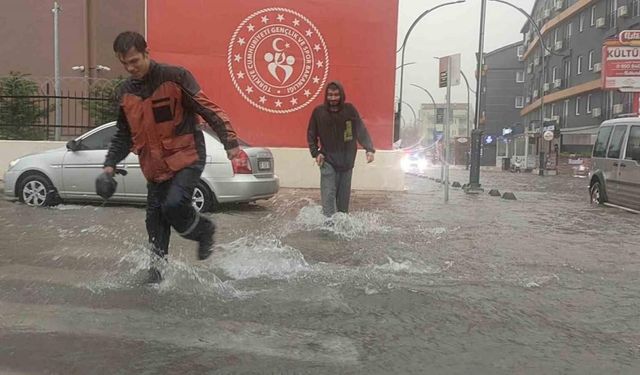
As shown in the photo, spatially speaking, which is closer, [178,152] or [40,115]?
[178,152]

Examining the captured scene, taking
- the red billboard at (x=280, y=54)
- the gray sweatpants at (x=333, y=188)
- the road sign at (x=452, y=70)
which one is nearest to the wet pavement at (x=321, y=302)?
the gray sweatpants at (x=333, y=188)

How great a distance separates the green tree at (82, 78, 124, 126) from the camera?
13667 millimetres

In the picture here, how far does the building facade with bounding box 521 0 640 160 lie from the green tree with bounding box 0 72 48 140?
2932cm

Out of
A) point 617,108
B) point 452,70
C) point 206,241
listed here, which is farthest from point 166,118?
point 617,108

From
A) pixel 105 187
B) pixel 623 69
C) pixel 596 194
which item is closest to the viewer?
pixel 105 187

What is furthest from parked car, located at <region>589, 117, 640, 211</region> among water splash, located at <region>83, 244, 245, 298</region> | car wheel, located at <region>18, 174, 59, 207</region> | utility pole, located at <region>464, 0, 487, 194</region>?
car wheel, located at <region>18, 174, 59, 207</region>

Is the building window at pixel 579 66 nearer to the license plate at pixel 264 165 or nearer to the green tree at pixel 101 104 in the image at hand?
the green tree at pixel 101 104

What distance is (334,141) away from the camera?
727 centimetres

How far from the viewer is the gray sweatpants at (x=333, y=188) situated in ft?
24.0

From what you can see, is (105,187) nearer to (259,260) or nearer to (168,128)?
(168,128)

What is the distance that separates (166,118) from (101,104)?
1048 centimetres

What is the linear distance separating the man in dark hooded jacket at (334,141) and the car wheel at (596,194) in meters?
7.15

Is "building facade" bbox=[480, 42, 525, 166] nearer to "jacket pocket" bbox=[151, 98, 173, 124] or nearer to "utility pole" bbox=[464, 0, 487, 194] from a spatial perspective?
"utility pole" bbox=[464, 0, 487, 194]

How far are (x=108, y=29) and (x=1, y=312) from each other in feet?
74.8
